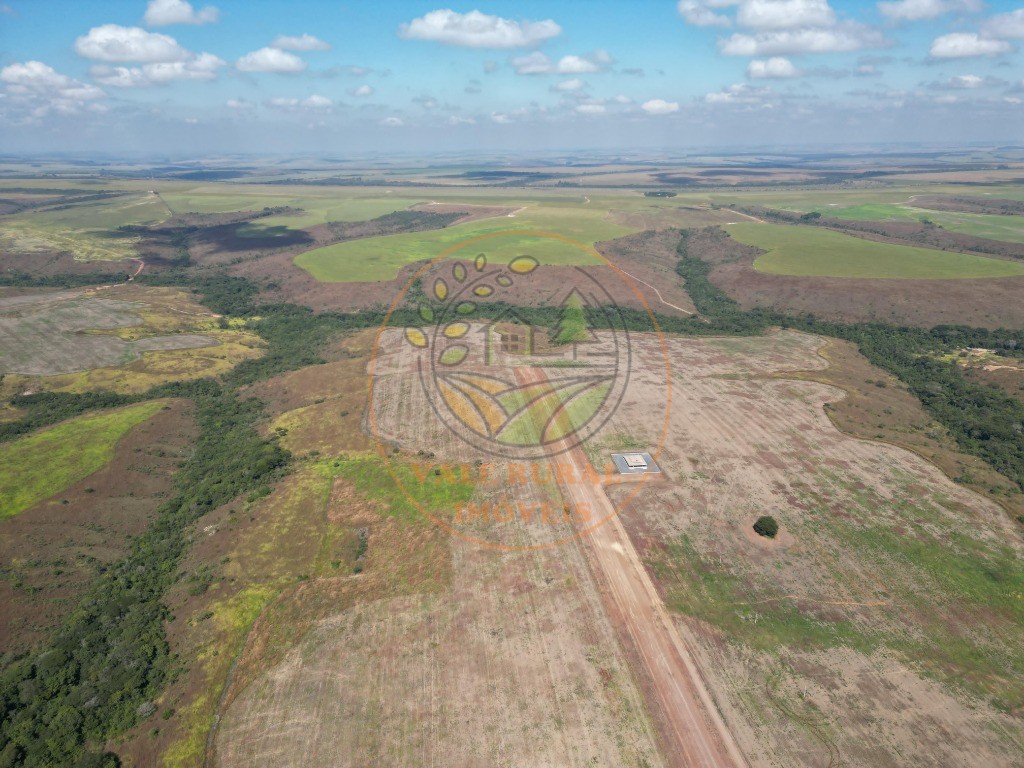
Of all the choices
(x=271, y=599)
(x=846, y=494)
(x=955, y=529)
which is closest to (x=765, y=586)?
(x=846, y=494)

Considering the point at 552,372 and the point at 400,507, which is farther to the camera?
the point at 552,372

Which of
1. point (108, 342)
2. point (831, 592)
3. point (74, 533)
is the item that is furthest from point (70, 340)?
point (831, 592)

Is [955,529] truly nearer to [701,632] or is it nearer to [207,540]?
[701,632]

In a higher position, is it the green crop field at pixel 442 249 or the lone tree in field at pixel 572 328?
the green crop field at pixel 442 249

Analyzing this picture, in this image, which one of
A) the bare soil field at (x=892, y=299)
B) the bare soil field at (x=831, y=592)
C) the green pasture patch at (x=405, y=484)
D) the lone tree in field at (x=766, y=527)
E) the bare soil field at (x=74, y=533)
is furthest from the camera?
the bare soil field at (x=892, y=299)

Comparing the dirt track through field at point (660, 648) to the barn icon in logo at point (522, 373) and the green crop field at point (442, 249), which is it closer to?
the barn icon in logo at point (522, 373)

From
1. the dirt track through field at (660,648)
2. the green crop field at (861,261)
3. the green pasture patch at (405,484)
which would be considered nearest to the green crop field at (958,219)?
the green crop field at (861,261)
